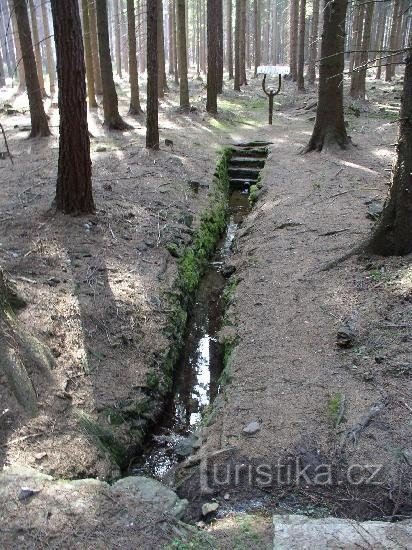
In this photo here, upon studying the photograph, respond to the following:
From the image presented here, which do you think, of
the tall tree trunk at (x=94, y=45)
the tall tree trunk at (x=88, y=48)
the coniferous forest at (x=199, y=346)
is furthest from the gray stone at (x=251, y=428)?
the tall tree trunk at (x=94, y=45)

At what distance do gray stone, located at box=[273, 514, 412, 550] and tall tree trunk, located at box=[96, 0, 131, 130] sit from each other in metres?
14.3

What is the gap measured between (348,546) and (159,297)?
4584 millimetres

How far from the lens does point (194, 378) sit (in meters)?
6.70

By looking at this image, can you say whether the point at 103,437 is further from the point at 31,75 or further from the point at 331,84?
the point at 31,75

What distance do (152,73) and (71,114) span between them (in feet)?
18.2

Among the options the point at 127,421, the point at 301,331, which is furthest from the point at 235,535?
the point at 301,331

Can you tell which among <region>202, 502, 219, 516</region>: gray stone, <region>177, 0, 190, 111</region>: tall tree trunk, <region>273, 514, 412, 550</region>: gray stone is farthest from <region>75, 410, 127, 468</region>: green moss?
<region>177, 0, 190, 111</region>: tall tree trunk

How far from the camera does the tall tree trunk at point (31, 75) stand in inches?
527

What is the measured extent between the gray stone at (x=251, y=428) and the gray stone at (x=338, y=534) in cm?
120

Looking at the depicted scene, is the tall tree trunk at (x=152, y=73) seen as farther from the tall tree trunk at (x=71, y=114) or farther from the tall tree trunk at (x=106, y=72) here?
the tall tree trunk at (x=71, y=114)

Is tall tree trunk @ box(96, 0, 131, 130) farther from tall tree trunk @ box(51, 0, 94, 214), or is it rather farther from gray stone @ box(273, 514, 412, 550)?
gray stone @ box(273, 514, 412, 550)

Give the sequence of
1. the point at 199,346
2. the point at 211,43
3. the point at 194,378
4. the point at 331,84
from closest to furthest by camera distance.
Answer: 1. the point at 194,378
2. the point at 199,346
3. the point at 331,84
4. the point at 211,43

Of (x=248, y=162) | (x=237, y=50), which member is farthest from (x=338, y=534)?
(x=237, y=50)

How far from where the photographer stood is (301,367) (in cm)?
551
